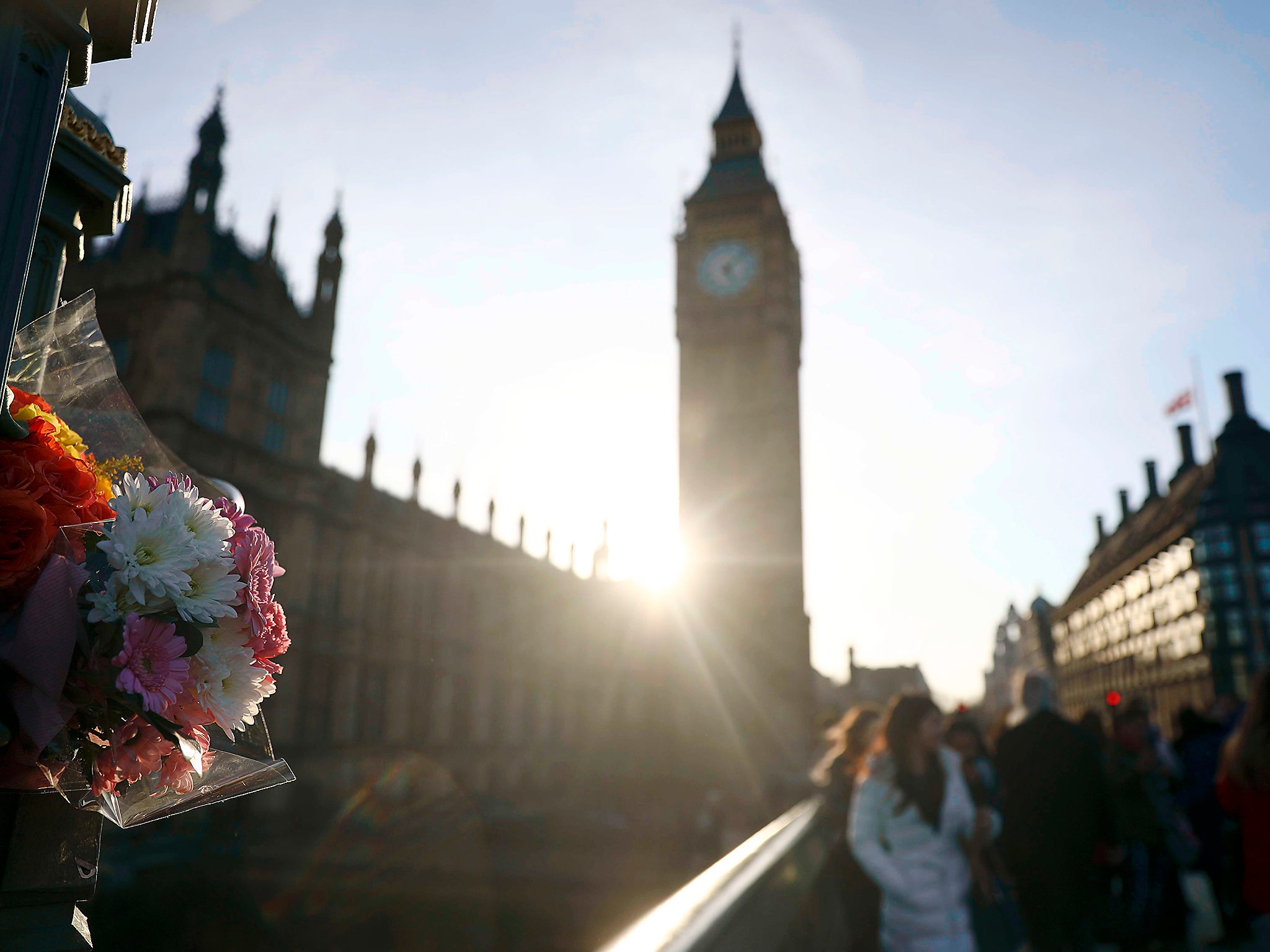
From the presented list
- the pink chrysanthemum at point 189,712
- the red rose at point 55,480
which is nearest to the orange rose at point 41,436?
the red rose at point 55,480

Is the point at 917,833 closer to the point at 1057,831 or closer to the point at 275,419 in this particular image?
the point at 1057,831

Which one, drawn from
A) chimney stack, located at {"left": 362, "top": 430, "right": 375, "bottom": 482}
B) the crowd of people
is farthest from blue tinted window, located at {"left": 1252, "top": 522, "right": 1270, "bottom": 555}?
the crowd of people

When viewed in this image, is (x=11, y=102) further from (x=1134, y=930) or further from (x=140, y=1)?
(x=1134, y=930)

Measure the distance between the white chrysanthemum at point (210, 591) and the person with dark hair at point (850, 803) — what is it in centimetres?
531

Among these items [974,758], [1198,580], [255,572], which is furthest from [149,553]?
[1198,580]

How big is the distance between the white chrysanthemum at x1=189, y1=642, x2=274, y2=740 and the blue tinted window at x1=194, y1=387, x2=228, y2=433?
2124 cm

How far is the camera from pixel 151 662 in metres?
1.55

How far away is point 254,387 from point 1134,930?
21.7 metres

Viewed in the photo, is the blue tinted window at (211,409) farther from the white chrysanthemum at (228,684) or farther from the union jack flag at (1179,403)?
the union jack flag at (1179,403)

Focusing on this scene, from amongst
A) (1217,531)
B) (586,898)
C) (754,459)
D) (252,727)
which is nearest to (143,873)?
(586,898)

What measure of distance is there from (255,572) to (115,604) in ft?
0.88

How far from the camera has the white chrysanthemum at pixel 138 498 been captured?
1634mm

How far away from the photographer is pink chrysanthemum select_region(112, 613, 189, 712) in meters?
1.51

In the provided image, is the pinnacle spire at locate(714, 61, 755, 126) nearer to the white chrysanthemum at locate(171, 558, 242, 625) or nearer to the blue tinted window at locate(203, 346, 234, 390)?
the blue tinted window at locate(203, 346, 234, 390)
